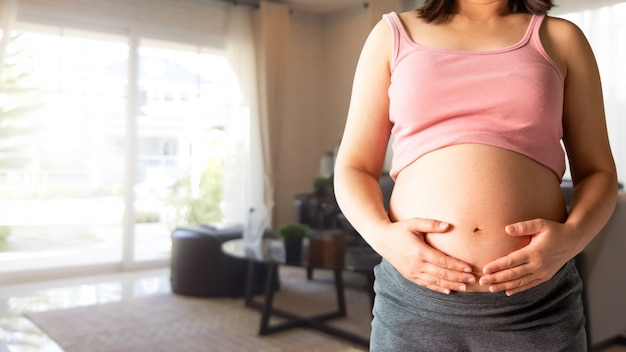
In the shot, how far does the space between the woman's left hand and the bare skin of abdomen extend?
0.14 feet

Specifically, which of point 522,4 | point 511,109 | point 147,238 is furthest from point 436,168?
point 147,238

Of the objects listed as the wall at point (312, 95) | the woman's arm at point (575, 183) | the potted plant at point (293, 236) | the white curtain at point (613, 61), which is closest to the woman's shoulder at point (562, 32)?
the woman's arm at point (575, 183)

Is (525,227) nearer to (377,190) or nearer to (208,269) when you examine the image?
(377,190)

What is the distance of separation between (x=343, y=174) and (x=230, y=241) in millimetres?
2969

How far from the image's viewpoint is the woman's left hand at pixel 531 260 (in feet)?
2.13

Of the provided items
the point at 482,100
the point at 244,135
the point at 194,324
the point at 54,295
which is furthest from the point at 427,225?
the point at 244,135

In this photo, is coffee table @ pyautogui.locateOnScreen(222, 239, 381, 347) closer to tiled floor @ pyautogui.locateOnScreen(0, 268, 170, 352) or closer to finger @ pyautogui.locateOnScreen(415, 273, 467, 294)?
tiled floor @ pyautogui.locateOnScreen(0, 268, 170, 352)

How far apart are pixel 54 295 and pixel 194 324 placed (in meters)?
1.28

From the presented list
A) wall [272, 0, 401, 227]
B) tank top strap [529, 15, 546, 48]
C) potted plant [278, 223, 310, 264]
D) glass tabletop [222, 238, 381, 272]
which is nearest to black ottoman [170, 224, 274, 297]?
glass tabletop [222, 238, 381, 272]

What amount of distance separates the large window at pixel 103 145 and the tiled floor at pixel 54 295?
1.13ft

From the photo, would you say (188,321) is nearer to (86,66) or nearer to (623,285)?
(623,285)

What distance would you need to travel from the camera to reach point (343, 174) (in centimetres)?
79

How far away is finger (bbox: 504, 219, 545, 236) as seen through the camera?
2.19 ft

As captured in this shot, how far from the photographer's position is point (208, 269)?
142 inches
